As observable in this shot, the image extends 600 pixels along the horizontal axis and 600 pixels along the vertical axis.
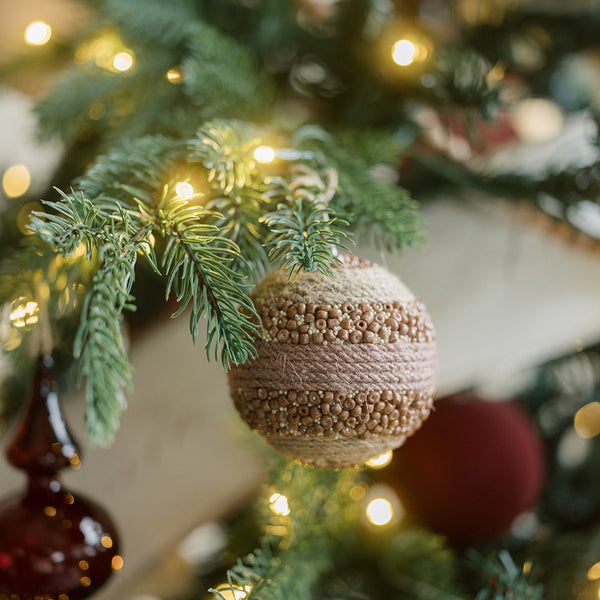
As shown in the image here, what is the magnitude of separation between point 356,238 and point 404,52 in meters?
0.18

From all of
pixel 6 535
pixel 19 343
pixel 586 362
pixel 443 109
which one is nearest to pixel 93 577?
pixel 6 535

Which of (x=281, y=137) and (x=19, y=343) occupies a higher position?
(x=281, y=137)

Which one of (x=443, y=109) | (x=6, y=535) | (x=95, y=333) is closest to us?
(x=95, y=333)

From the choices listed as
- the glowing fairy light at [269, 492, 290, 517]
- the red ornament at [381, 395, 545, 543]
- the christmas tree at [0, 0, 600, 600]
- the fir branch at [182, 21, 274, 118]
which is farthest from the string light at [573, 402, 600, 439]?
the fir branch at [182, 21, 274, 118]

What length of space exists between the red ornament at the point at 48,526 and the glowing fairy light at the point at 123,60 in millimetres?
A: 256

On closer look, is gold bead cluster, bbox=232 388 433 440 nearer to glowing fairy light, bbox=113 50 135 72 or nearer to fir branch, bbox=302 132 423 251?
fir branch, bbox=302 132 423 251

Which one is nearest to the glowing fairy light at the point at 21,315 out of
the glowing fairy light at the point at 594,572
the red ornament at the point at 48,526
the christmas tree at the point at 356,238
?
the christmas tree at the point at 356,238

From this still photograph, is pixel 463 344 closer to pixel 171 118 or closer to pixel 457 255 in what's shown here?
pixel 457 255

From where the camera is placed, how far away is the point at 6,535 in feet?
1.18

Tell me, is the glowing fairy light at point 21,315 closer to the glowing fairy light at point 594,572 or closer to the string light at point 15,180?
the string light at point 15,180

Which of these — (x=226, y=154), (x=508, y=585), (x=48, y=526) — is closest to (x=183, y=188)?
(x=226, y=154)

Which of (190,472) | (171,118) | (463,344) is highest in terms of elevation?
(171,118)

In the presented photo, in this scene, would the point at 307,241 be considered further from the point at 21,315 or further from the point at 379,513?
the point at 379,513

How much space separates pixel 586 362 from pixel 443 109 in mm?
395
